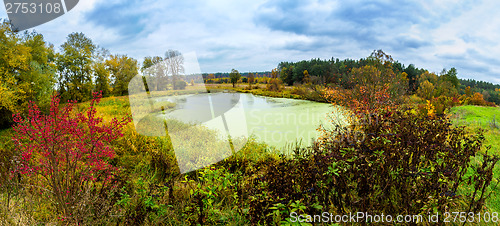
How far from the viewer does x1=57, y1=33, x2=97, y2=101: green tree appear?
66.2 feet

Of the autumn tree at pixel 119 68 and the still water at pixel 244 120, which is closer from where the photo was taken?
the still water at pixel 244 120

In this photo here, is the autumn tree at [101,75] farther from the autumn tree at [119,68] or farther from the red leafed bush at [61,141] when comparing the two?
the red leafed bush at [61,141]

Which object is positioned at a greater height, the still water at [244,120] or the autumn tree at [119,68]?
the autumn tree at [119,68]

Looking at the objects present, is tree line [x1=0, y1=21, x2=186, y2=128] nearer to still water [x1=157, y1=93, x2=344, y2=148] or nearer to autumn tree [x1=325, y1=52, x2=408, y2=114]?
still water [x1=157, y1=93, x2=344, y2=148]

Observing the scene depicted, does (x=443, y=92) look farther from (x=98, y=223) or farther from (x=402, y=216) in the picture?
(x=98, y=223)

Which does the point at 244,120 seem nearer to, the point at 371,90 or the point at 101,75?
the point at 371,90

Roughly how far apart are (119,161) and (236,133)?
353cm

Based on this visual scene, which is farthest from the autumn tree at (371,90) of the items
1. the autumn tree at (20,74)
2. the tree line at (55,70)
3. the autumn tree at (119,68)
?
the autumn tree at (119,68)

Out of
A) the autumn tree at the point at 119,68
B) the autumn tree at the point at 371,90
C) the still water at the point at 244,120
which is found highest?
the autumn tree at the point at 119,68

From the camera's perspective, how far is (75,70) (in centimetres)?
2075

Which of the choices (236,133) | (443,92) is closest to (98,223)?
(236,133)

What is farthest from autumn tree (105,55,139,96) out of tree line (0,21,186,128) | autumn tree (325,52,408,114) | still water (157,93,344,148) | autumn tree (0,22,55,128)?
autumn tree (325,52,408,114)

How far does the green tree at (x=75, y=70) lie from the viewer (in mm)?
→ 20189

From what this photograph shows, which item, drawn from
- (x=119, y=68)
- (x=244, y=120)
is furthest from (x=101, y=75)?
(x=244, y=120)
